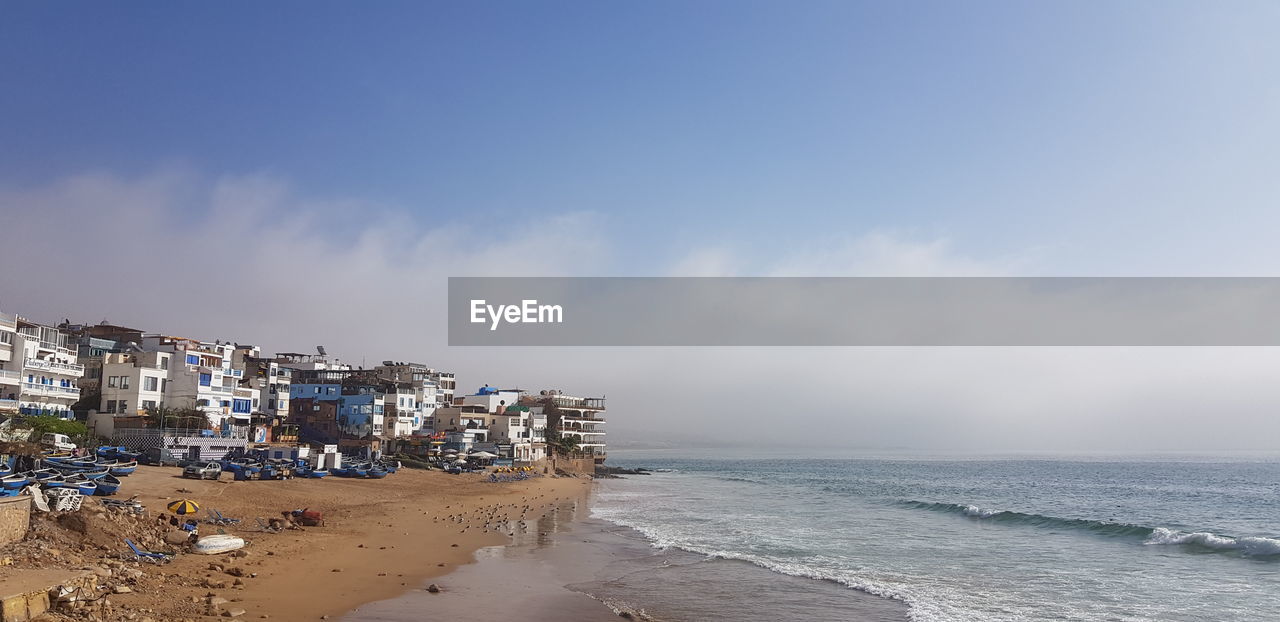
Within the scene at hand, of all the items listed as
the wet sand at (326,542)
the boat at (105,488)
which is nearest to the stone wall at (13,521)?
the wet sand at (326,542)

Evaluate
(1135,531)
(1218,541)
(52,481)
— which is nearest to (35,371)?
(52,481)

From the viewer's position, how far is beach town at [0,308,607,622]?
1830 centimetres

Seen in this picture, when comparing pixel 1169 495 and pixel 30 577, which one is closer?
pixel 30 577

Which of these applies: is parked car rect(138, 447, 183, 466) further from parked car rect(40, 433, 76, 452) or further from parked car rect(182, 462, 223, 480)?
parked car rect(182, 462, 223, 480)

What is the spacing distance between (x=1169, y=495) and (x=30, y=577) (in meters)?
90.1

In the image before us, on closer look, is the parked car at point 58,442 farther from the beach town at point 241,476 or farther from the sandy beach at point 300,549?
the sandy beach at point 300,549

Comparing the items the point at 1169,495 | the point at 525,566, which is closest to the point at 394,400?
the point at 525,566

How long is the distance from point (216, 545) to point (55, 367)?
47.6 m

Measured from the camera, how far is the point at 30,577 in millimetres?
14625

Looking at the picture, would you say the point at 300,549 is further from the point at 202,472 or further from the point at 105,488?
the point at 202,472

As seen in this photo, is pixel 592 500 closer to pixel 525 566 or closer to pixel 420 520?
pixel 420 520

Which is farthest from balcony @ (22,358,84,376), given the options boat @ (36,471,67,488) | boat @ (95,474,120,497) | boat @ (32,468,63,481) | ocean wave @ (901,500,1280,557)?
ocean wave @ (901,500,1280,557)

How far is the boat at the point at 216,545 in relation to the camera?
22.3 metres

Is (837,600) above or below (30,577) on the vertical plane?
below
